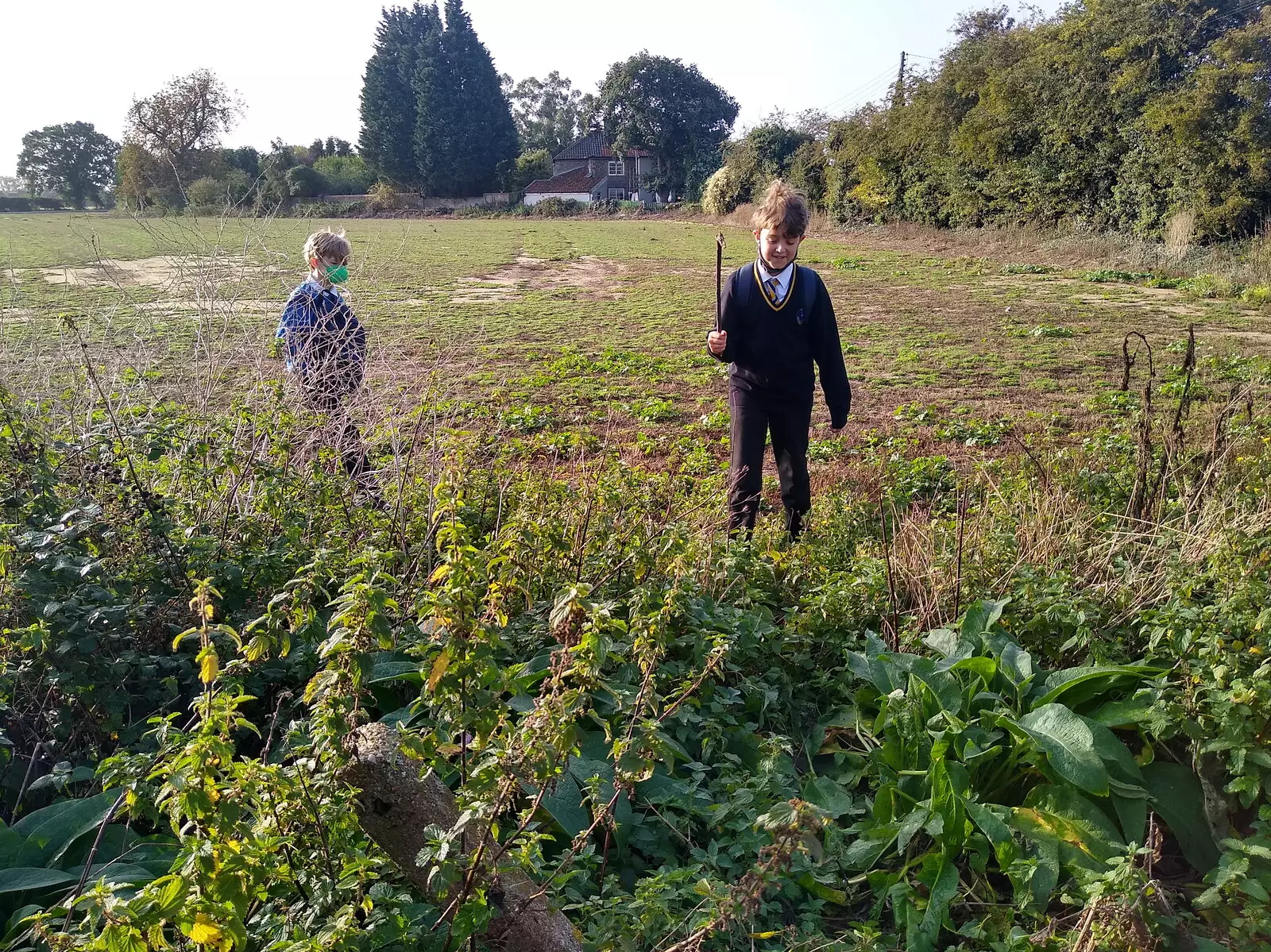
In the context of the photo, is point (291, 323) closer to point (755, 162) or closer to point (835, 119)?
point (835, 119)

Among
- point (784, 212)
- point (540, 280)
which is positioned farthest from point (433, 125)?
point (784, 212)

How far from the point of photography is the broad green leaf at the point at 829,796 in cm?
276

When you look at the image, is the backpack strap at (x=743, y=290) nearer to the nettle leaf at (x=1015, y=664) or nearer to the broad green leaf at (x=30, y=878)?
the nettle leaf at (x=1015, y=664)

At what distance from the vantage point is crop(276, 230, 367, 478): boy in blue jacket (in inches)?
186

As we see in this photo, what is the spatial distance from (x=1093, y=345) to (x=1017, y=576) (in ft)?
30.5

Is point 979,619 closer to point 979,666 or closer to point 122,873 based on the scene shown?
point 979,666

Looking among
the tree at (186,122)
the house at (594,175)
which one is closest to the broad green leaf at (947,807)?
the tree at (186,122)

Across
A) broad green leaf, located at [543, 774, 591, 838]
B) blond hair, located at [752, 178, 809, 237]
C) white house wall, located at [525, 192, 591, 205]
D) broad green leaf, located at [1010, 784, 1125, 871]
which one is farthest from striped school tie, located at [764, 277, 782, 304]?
white house wall, located at [525, 192, 591, 205]

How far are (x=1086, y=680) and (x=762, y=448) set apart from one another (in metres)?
2.22

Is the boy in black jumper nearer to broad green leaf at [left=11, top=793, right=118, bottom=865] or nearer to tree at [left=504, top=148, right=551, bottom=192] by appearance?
broad green leaf at [left=11, top=793, right=118, bottom=865]

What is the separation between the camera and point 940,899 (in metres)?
2.41

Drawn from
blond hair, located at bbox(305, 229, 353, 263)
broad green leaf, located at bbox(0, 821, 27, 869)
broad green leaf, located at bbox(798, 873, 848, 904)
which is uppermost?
blond hair, located at bbox(305, 229, 353, 263)

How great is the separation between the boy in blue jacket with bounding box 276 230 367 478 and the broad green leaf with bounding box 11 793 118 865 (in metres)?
2.47

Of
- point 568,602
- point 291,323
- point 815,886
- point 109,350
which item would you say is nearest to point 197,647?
point 568,602
